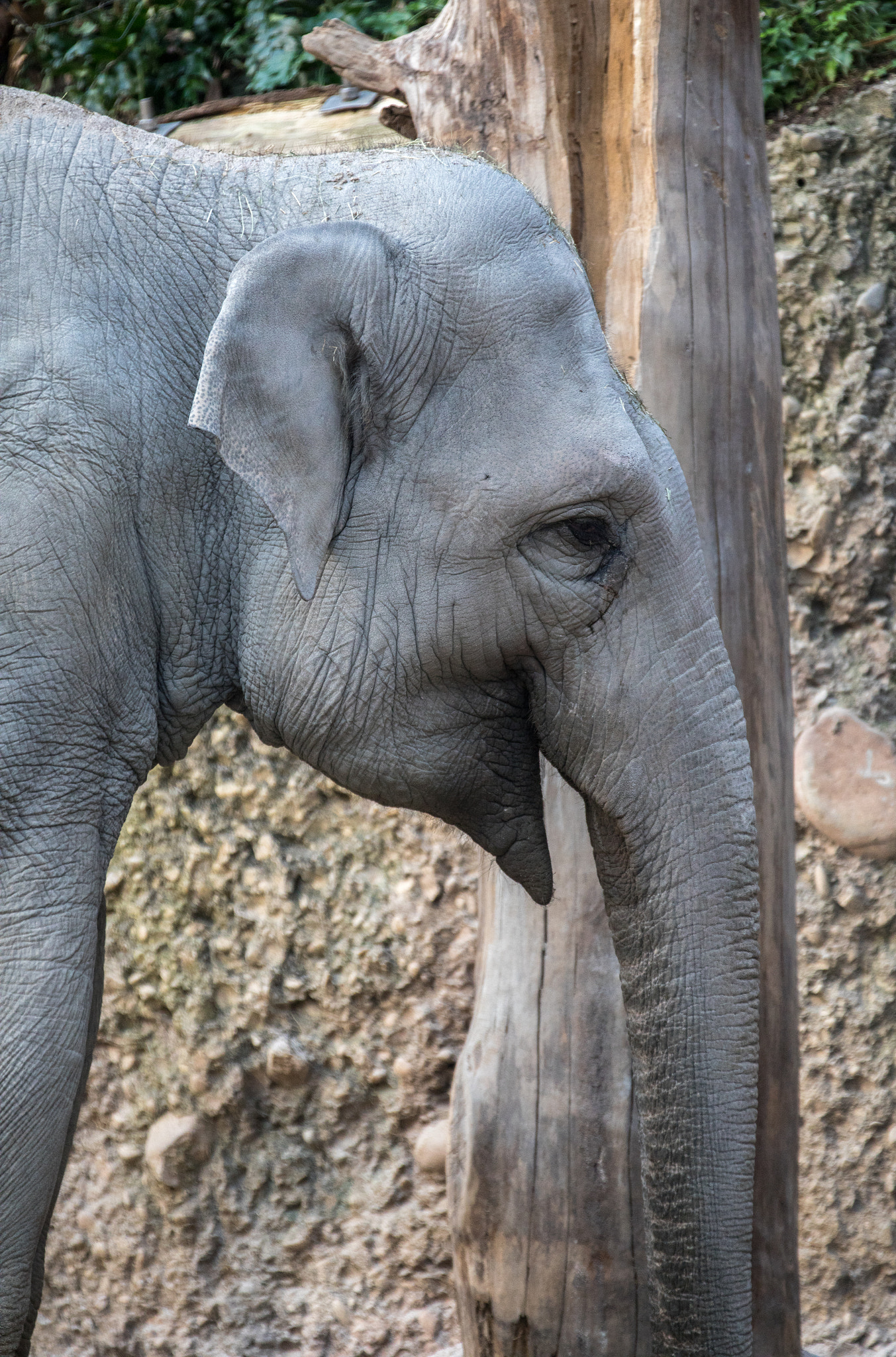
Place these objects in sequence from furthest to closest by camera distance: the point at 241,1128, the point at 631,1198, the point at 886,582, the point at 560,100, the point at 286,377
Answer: the point at 241,1128 < the point at 886,582 < the point at 560,100 < the point at 631,1198 < the point at 286,377

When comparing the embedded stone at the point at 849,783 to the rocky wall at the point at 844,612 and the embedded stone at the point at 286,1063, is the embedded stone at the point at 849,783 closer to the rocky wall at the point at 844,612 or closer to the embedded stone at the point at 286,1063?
the rocky wall at the point at 844,612

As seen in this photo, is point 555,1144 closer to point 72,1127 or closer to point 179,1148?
point 72,1127

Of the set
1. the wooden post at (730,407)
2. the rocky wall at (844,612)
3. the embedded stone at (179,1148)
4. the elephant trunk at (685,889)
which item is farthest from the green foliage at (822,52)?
the embedded stone at (179,1148)

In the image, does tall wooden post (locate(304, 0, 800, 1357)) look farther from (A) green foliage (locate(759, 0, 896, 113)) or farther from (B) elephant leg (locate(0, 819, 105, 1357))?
(A) green foliage (locate(759, 0, 896, 113))

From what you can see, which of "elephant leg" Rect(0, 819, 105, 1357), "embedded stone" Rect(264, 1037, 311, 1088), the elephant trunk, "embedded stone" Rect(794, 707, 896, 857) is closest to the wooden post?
the elephant trunk

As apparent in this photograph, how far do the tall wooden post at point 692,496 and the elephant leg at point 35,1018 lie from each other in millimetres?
978

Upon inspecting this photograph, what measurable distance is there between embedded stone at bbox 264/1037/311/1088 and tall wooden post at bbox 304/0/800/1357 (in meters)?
1.00

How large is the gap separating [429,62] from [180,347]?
3.96 feet

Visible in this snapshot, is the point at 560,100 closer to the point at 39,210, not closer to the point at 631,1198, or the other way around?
the point at 39,210

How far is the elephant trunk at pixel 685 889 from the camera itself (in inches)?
66.8

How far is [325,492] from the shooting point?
164cm

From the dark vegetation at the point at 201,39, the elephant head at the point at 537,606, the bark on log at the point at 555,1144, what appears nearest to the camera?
the elephant head at the point at 537,606

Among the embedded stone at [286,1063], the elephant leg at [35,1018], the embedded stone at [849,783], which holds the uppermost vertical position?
the embedded stone at [849,783]

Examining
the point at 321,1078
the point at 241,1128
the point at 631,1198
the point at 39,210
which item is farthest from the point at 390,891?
the point at 39,210
